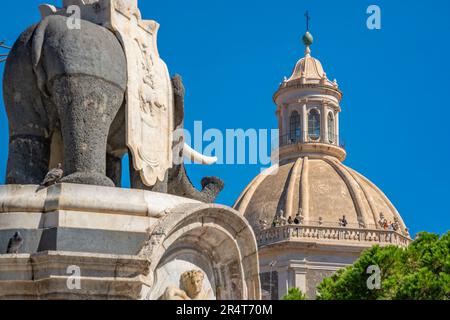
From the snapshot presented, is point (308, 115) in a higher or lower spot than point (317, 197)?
higher

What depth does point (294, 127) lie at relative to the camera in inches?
3625

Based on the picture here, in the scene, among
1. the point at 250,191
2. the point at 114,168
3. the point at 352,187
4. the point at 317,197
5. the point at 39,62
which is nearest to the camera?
the point at 39,62

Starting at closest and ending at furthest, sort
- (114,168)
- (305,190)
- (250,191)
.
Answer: (114,168), (305,190), (250,191)

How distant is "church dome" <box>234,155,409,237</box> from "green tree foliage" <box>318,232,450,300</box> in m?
46.2

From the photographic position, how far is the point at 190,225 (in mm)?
15906

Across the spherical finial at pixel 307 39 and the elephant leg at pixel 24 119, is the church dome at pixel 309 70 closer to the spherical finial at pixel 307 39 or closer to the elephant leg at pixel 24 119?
the spherical finial at pixel 307 39

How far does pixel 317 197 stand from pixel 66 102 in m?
68.7

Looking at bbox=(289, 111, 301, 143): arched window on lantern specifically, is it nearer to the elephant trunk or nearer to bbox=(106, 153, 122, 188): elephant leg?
the elephant trunk

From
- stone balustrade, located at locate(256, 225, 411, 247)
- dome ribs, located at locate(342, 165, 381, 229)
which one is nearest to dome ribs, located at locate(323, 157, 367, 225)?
dome ribs, located at locate(342, 165, 381, 229)

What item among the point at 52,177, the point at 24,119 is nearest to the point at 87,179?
the point at 52,177

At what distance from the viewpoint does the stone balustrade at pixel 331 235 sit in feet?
244

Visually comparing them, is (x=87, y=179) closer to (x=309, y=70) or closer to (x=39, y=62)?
(x=39, y=62)

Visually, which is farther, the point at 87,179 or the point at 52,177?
the point at 87,179
